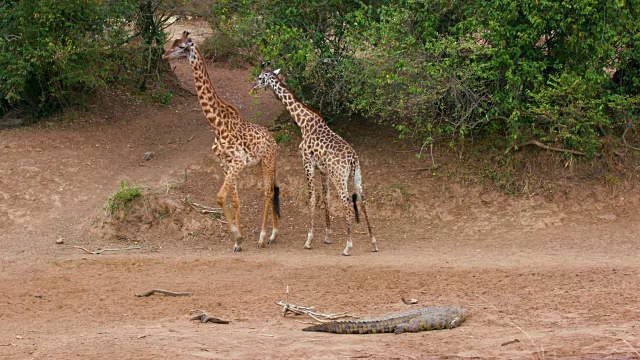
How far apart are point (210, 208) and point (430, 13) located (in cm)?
495

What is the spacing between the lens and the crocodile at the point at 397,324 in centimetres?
934

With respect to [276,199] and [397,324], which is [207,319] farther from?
[276,199]

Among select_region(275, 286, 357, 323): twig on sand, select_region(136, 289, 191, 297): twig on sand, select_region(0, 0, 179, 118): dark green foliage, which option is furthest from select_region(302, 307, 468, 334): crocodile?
select_region(0, 0, 179, 118): dark green foliage

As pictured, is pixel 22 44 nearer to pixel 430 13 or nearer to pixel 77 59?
pixel 77 59

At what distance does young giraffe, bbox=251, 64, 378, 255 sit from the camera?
13.1 m

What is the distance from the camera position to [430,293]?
1091cm

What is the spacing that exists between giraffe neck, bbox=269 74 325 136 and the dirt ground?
1.70 m

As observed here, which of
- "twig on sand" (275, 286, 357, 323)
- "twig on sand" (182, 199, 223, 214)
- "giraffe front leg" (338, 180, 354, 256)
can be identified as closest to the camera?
"twig on sand" (275, 286, 357, 323)

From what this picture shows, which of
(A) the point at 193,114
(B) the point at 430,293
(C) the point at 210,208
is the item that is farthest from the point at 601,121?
(A) the point at 193,114

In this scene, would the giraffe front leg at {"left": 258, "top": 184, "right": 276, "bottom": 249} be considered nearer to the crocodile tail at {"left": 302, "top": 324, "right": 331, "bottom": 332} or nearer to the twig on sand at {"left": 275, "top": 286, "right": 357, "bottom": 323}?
the twig on sand at {"left": 275, "top": 286, "right": 357, "bottom": 323}

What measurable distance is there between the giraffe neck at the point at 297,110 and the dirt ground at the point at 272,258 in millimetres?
1703

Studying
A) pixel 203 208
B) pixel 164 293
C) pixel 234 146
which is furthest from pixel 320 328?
pixel 203 208

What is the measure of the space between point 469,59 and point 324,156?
306cm

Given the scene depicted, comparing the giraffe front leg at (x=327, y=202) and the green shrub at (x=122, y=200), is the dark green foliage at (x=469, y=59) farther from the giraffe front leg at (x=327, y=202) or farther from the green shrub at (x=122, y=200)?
the green shrub at (x=122, y=200)
